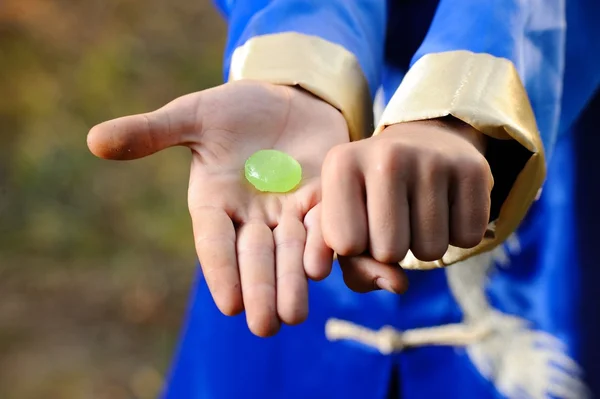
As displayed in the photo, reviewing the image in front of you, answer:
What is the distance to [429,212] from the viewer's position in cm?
33

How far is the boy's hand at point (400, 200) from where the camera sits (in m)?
0.33

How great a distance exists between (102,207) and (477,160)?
4.48 ft

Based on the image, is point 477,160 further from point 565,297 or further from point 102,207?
point 102,207

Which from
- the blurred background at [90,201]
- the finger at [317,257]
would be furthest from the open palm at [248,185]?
the blurred background at [90,201]

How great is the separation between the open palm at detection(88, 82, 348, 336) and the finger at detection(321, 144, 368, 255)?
0.09 feet

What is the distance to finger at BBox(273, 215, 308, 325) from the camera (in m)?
0.35

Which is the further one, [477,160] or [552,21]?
[552,21]

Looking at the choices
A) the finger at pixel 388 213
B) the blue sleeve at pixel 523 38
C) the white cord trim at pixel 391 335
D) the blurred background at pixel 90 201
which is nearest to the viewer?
the finger at pixel 388 213

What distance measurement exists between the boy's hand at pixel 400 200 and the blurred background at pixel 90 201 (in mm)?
1057

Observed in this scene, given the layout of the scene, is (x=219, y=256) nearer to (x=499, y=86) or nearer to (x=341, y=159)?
(x=341, y=159)

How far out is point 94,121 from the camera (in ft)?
5.57

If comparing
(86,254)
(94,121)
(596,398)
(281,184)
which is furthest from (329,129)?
(94,121)

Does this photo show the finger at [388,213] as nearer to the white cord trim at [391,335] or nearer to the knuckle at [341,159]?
the knuckle at [341,159]

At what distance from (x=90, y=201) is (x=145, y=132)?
1263 mm
